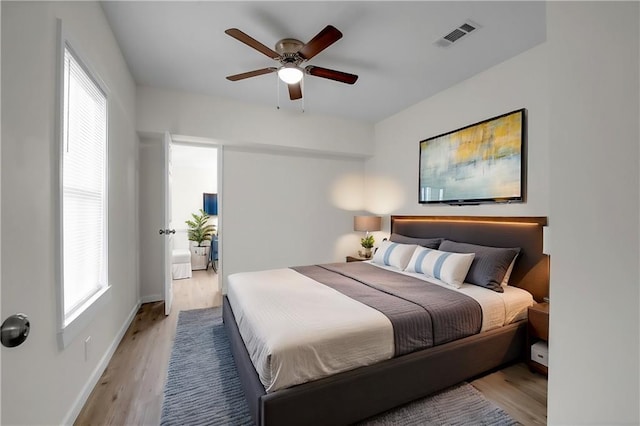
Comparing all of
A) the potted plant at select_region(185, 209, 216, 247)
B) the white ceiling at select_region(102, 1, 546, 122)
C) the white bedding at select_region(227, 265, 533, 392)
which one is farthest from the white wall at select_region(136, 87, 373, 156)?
the potted plant at select_region(185, 209, 216, 247)

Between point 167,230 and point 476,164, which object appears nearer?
point 476,164

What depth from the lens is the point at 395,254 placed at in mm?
3342

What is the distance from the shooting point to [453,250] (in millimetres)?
3027

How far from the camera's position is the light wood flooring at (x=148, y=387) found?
1709 mm

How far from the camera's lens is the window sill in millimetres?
1476

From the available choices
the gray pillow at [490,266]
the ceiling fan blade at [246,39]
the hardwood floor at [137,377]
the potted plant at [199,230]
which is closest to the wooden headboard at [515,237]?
the gray pillow at [490,266]

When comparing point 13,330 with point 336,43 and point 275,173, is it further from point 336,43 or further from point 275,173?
point 275,173

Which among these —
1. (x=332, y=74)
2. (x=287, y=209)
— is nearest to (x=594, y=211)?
(x=332, y=74)

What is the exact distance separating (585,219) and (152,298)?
14.6 feet

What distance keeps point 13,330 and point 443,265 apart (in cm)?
280

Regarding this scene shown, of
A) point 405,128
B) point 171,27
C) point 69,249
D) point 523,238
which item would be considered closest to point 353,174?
point 405,128

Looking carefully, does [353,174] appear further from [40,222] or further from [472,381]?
[40,222]

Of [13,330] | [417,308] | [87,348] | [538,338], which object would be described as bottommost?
[538,338]

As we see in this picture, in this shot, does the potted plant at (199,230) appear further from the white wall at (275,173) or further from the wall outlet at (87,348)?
the wall outlet at (87,348)
